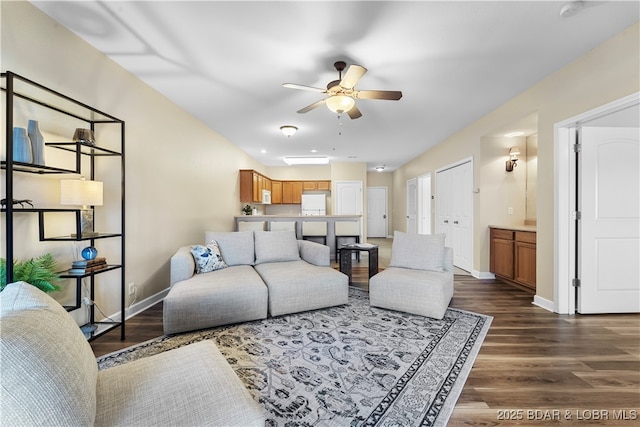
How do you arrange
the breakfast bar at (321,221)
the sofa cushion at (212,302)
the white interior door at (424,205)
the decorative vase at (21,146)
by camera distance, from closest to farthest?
the decorative vase at (21,146) → the sofa cushion at (212,302) → the breakfast bar at (321,221) → the white interior door at (424,205)

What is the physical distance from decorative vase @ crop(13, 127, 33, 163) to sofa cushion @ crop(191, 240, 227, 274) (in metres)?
1.61

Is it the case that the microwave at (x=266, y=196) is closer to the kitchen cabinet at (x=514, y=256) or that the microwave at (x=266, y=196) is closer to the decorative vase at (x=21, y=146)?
the kitchen cabinet at (x=514, y=256)

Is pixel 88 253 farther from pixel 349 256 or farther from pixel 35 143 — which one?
pixel 349 256

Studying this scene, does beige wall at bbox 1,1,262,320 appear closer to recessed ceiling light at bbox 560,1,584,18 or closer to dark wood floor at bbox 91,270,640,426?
dark wood floor at bbox 91,270,640,426

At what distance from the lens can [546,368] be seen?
192cm

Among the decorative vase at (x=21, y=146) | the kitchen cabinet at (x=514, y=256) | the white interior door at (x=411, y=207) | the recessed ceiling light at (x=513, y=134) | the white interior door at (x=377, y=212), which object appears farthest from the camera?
the white interior door at (x=377, y=212)

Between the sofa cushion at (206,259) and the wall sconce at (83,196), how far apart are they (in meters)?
1.02

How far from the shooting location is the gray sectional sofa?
244 centimetres

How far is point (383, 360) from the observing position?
2.01 m

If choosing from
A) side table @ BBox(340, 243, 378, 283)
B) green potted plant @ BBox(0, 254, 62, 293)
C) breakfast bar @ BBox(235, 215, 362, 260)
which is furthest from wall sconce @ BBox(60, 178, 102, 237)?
breakfast bar @ BBox(235, 215, 362, 260)

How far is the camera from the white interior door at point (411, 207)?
320 inches

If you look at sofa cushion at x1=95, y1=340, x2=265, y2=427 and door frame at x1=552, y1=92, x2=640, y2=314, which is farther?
door frame at x1=552, y1=92, x2=640, y2=314

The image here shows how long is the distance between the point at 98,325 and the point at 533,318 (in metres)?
4.13

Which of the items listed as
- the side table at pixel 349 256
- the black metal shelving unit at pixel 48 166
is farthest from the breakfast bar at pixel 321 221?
the black metal shelving unit at pixel 48 166
